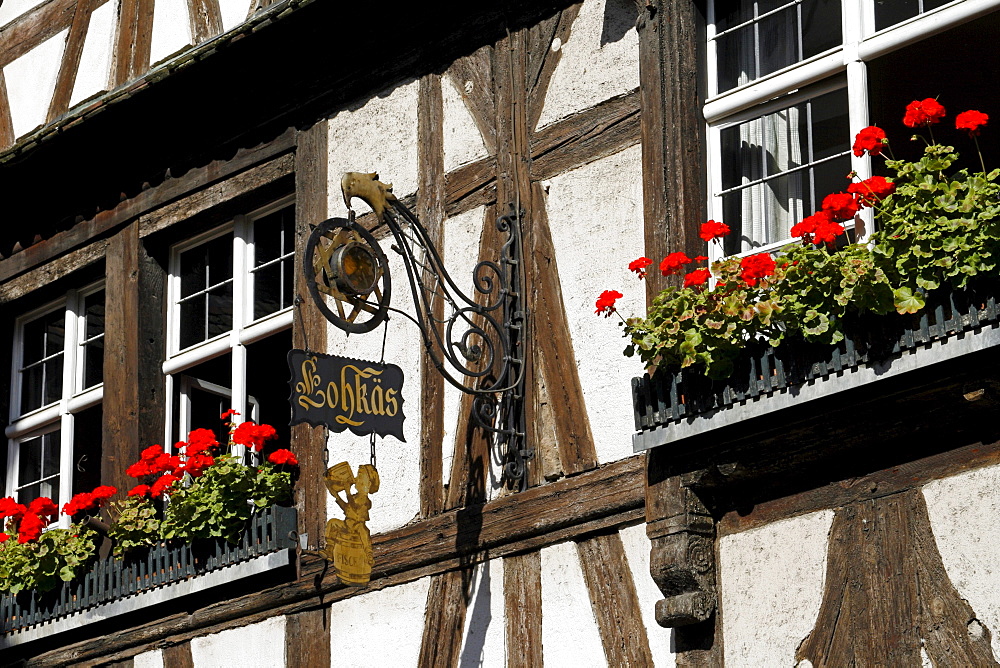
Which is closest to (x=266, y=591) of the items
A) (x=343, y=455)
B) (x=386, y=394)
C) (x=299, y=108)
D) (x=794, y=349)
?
(x=343, y=455)

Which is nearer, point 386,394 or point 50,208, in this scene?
point 386,394

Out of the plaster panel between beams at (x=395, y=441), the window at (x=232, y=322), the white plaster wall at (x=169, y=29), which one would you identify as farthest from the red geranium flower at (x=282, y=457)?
the white plaster wall at (x=169, y=29)

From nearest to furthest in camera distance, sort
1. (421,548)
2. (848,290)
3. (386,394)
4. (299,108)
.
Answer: (848,290) → (386,394) → (421,548) → (299,108)

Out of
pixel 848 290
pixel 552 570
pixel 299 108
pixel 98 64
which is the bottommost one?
pixel 552 570

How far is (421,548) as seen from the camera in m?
7.62

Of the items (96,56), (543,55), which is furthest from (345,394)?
(96,56)

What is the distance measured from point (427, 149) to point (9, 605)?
10.6 ft

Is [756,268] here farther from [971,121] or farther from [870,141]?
[971,121]

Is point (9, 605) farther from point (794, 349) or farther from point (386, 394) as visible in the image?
point (794, 349)

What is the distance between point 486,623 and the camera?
7.28m

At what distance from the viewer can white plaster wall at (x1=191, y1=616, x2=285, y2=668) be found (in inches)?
321

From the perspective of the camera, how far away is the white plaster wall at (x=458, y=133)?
799 cm

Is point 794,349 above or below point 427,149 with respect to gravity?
below

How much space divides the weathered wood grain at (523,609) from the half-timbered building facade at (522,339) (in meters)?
0.01
